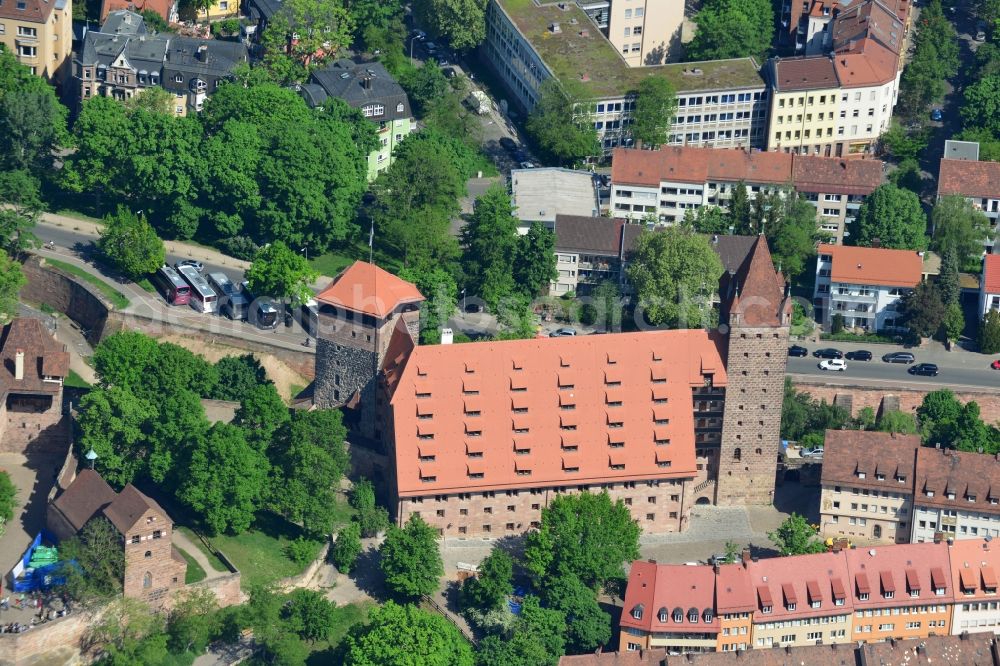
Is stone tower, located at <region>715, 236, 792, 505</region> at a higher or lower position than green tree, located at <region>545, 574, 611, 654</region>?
higher

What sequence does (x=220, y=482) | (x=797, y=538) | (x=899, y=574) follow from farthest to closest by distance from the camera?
(x=797, y=538), (x=899, y=574), (x=220, y=482)

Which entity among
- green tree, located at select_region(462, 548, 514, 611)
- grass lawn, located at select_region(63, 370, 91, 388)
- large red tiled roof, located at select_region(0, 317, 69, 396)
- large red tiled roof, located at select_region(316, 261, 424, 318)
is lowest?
green tree, located at select_region(462, 548, 514, 611)

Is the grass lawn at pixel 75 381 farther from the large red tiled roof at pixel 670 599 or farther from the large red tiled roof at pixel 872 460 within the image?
the large red tiled roof at pixel 872 460

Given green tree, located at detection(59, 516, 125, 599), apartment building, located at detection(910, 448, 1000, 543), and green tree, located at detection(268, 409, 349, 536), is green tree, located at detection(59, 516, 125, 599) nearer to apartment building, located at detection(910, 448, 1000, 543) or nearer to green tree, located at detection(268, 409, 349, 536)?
green tree, located at detection(268, 409, 349, 536)

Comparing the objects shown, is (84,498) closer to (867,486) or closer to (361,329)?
(361,329)

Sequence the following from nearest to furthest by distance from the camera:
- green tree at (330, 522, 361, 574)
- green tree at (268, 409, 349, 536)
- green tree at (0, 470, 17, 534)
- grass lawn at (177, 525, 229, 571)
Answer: green tree at (0, 470, 17, 534) < grass lawn at (177, 525, 229, 571) < green tree at (268, 409, 349, 536) < green tree at (330, 522, 361, 574)

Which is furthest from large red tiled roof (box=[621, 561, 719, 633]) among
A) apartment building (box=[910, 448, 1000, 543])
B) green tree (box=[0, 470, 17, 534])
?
green tree (box=[0, 470, 17, 534])

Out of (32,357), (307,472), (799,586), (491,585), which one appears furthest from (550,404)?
(32,357)
